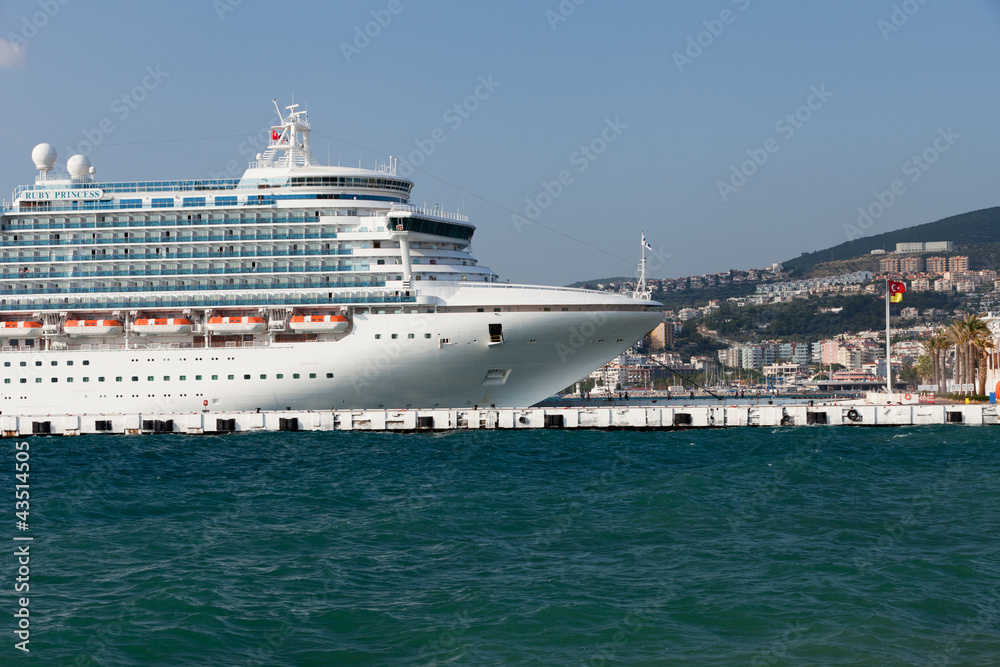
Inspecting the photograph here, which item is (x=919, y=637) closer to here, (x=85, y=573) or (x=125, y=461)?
(x=85, y=573)

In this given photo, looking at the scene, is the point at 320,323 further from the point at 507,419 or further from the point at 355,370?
the point at 507,419

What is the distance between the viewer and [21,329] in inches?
1820

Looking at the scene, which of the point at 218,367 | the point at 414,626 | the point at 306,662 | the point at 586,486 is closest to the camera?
the point at 306,662

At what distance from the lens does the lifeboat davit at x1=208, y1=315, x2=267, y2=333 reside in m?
44.4

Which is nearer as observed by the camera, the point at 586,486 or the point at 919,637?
the point at 919,637

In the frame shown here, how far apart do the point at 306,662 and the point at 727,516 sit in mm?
11411

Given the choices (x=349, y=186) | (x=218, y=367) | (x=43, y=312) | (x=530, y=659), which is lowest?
(x=530, y=659)

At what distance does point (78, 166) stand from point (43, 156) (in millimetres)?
2240

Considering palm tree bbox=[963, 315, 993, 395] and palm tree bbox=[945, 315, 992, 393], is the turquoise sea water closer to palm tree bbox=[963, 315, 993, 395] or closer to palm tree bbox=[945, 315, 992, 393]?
palm tree bbox=[963, 315, 993, 395]

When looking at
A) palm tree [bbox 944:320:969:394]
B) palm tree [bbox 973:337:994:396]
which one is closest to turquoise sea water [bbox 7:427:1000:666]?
palm tree [bbox 973:337:994:396]

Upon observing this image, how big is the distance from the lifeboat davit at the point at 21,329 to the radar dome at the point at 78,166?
8437 millimetres

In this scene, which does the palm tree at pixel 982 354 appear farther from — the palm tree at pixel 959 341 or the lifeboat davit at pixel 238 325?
the lifeboat davit at pixel 238 325

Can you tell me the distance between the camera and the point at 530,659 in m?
13.4

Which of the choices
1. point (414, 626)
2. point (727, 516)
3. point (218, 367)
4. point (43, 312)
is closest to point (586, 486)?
point (727, 516)
